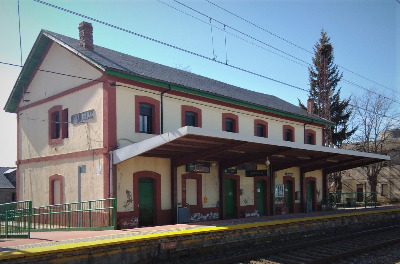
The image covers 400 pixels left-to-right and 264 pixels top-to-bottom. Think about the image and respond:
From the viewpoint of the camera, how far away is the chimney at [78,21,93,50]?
723 inches

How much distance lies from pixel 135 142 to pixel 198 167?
11.1ft

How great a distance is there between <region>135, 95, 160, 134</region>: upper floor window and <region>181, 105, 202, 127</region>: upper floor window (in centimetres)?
154

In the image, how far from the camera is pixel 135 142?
16.6 m

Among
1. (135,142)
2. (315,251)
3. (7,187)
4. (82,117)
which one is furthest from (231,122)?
(7,187)

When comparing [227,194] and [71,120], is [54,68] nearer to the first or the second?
[71,120]

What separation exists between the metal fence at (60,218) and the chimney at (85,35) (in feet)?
23.0

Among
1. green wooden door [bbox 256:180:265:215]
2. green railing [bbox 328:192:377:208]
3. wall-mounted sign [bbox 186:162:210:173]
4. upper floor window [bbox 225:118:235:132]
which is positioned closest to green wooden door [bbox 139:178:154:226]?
wall-mounted sign [bbox 186:162:210:173]

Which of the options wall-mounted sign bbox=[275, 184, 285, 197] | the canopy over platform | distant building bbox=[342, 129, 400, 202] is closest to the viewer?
the canopy over platform

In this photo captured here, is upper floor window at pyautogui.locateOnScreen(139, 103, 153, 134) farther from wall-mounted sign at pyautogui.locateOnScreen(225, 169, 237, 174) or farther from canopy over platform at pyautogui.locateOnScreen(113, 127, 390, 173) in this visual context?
wall-mounted sign at pyautogui.locateOnScreen(225, 169, 237, 174)

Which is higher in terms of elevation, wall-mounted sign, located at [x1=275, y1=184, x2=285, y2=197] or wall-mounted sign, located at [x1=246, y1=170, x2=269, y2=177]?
wall-mounted sign, located at [x1=246, y1=170, x2=269, y2=177]

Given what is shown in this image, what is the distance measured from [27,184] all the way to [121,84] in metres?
7.95

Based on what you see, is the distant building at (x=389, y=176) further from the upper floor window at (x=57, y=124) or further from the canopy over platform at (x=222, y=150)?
the upper floor window at (x=57, y=124)

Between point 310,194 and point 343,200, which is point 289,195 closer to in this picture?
point 310,194

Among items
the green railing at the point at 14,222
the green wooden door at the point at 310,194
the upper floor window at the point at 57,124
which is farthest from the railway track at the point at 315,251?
the green wooden door at the point at 310,194
